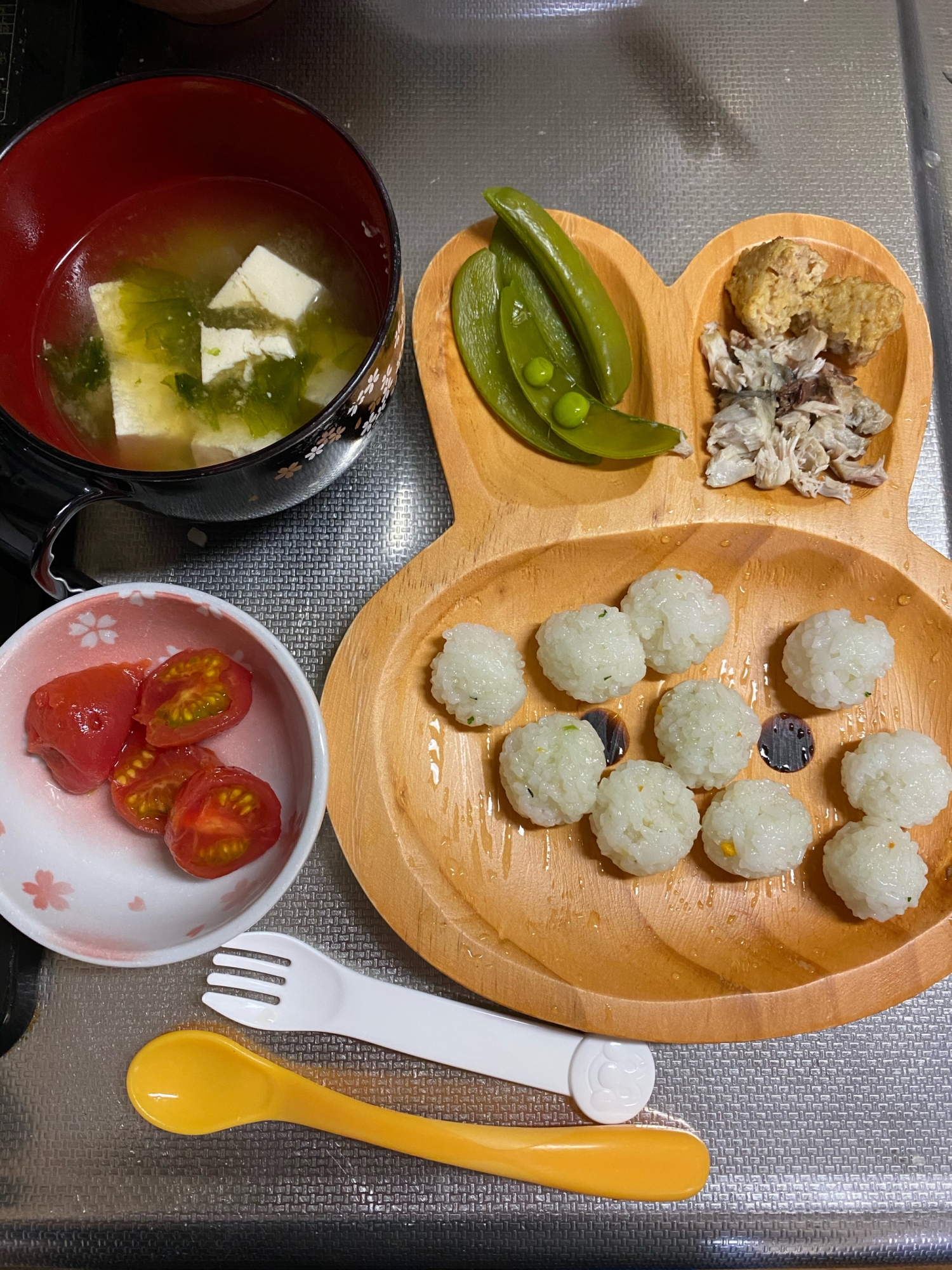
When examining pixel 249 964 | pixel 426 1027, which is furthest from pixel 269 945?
pixel 426 1027

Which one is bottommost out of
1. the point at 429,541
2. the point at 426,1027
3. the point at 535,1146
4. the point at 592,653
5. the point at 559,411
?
the point at 535,1146

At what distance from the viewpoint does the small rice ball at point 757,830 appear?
40.4 inches

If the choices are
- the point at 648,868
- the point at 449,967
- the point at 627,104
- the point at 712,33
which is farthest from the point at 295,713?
the point at 712,33

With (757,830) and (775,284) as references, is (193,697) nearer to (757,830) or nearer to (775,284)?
(757,830)

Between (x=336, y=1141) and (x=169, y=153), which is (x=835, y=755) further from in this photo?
(x=169, y=153)

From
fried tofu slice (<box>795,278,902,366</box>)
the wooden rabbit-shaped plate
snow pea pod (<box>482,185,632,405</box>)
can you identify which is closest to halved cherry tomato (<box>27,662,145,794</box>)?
the wooden rabbit-shaped plate

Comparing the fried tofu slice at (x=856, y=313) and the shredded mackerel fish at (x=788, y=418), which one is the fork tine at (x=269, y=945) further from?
the fried tofu slice at (x=856, y=313)

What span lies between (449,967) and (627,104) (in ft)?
4.47

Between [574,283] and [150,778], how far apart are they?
843mm

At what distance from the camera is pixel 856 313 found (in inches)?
42.4

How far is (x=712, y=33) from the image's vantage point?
53.4 inches

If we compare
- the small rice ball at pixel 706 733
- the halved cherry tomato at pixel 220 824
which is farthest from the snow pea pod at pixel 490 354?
the halved cherry tomato at pixel 220 824

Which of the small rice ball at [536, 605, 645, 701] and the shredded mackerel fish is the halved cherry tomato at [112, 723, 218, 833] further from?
the shredded mackerel fish

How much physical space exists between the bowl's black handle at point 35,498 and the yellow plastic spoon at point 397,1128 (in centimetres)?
65
